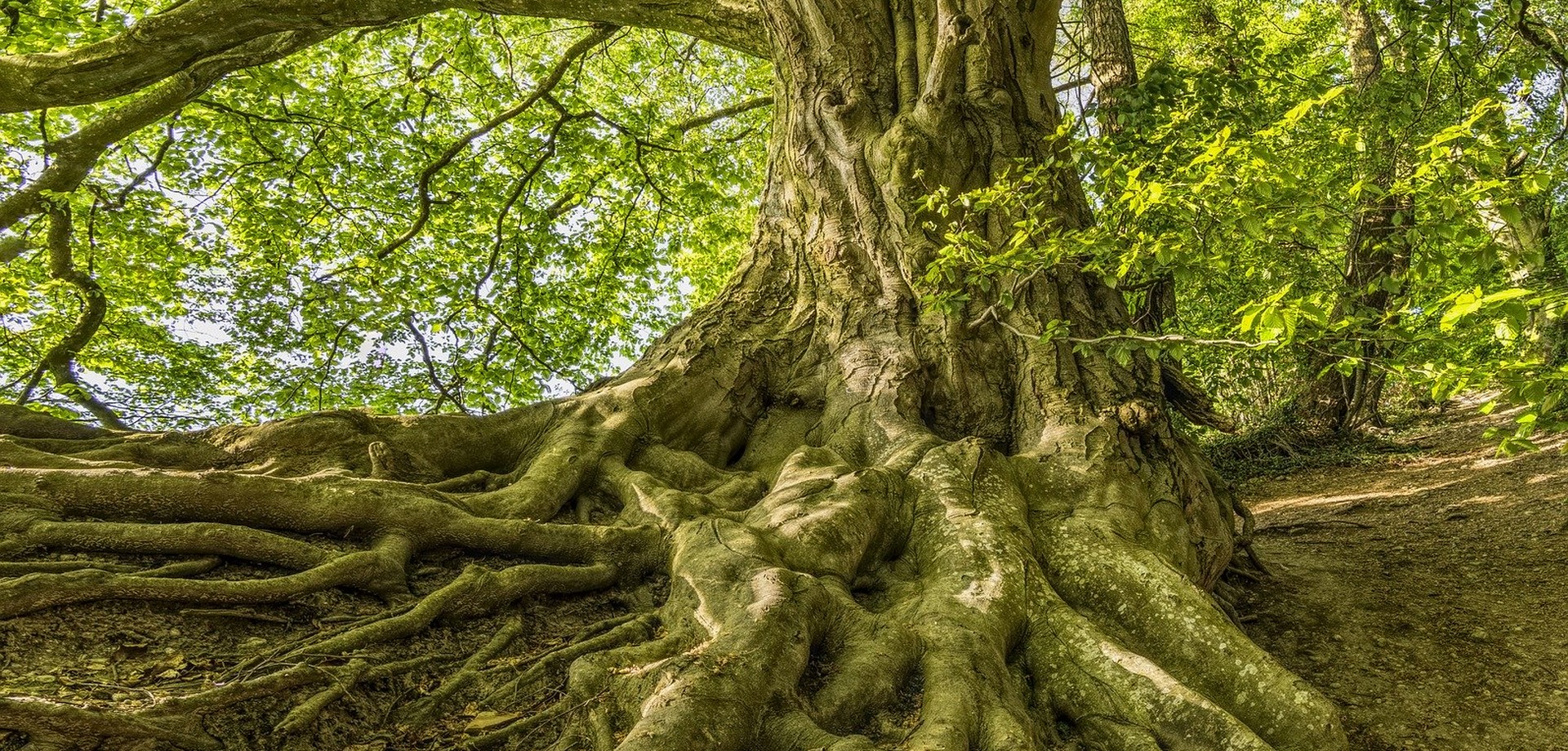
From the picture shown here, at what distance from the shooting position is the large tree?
7.92ft

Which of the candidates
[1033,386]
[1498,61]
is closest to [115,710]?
[1033,386]

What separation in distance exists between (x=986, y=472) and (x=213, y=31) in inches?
237

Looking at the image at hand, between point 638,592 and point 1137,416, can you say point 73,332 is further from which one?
point 1137,416

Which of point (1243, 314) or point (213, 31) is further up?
point (213, 31)

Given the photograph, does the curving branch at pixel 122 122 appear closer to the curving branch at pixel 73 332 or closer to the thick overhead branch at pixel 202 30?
the thick overhead branch at pixel 202 30

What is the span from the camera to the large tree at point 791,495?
2414 mm

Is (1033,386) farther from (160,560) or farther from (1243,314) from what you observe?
(160,560)

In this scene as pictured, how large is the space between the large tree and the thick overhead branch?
0.08ft

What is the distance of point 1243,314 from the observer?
7.09ft

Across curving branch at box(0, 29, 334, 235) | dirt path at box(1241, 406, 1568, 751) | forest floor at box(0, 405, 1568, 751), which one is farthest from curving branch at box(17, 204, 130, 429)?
dirt path at box(1241, 406, 1568, 751)

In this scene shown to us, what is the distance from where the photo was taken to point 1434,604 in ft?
14.8

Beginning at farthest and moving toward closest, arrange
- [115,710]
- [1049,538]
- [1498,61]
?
[1498,61] < [1049,538] < [115,710]

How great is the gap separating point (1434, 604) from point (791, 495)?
14.0ft

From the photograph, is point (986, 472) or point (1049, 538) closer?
point (1049, 538)
